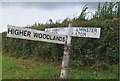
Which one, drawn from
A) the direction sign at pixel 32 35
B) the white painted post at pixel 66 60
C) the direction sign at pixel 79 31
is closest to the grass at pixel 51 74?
the white painted post at pixel 66 60

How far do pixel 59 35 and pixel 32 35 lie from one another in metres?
0.65

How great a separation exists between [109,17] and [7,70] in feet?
12.3

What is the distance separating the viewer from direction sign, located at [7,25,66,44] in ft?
20.0

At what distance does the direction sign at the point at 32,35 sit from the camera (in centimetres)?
608

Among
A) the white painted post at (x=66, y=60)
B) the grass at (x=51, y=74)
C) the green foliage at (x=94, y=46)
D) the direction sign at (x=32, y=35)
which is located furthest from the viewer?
the green foliage at (x=94, y=46)

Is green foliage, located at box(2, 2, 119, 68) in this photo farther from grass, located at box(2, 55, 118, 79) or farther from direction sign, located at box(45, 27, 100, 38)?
A: direction sign, located at box(45, 27, 100, 38)

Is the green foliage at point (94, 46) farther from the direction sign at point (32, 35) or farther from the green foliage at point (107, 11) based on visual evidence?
the direction sign at point (32, 35)

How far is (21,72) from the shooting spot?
945 cm

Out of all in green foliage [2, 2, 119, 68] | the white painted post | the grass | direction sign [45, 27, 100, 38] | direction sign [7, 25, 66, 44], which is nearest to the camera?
direction sign [7, 25, 66, 44]

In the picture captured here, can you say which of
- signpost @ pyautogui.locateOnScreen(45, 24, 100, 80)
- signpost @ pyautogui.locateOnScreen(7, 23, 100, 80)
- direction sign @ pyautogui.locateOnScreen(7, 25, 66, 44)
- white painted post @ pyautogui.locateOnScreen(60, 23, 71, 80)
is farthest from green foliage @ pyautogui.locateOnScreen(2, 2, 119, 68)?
direction sign @ pyautogui.locateOnScreen(7, 25, 66, 44)

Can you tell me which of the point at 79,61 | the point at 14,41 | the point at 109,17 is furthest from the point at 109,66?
the point at 14,41

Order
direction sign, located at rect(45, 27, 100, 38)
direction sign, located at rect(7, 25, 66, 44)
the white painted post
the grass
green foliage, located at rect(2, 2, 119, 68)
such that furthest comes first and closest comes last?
1. green foliage, located at rect(2, 2, 119, 68)
2. the grass
3. direction sign, located at rect(45, 27, 100, 38)
4. the white painted post
5. direction sign, located at rect(7, 25, 66, 44)

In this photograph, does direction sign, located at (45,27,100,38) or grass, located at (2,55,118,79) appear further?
grass, located at (2,55,118,79)

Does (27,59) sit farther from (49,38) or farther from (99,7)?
(49,38)
